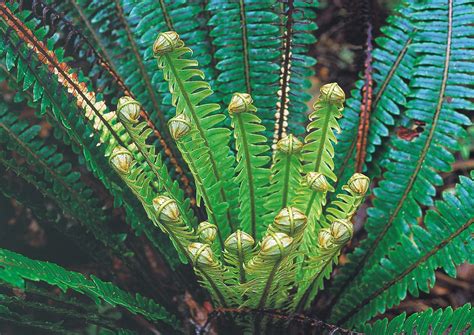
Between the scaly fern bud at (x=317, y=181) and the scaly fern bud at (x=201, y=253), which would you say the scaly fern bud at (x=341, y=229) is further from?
the scaly fern bud at (x=201, y=253)

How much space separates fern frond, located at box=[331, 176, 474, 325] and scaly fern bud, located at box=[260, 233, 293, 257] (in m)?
0.53

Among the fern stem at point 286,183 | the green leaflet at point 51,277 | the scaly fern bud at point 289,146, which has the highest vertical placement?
the scaly fern bud at point 289,146

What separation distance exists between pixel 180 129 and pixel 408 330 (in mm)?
643

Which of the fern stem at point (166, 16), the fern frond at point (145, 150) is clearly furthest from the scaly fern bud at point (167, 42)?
the fern stem at point (166, 16)

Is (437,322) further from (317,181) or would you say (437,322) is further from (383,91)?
(383,91)

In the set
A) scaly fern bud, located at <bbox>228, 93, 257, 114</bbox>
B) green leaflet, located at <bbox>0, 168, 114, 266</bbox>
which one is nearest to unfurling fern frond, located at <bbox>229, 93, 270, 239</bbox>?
scaly fern bud, located at <bbox>228, 93, 257, 114</bbox>

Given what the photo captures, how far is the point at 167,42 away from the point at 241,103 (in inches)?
7.3

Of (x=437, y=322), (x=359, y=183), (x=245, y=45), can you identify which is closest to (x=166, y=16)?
(x=245, y=45)

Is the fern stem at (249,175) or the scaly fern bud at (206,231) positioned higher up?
the fern stem at (249,175)

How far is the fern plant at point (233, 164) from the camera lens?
1.23 meters

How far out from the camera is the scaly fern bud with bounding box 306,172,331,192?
1234mm

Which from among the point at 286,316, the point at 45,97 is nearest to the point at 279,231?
the point at 286,316

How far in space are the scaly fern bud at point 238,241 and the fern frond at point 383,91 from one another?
2.04ft

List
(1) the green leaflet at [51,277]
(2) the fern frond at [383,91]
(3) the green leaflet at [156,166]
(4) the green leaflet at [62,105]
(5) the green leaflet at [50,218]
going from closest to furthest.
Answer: (1) the green leaflet at [51,277]
(3) the green leaflet at [156,166]
(4) the green leaflet at [62,105]
(5) the green leaflet at [50,218]
(2) the fern frond at [383,91]
